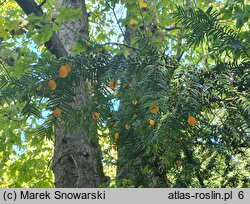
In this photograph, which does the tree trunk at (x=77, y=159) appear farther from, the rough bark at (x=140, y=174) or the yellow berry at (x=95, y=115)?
the yellow berry at (x=95, y=115)

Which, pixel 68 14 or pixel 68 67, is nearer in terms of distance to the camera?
pixel 68 67

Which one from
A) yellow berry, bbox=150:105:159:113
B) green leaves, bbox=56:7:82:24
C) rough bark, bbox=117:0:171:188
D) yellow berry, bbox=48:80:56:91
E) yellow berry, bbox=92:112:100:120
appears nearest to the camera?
yellow berry, bbox=150:105:159:113

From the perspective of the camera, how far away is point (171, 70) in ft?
5.90

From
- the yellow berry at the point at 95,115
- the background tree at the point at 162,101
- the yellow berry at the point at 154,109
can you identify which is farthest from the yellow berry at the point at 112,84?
the yellow berry at the point at 154,109

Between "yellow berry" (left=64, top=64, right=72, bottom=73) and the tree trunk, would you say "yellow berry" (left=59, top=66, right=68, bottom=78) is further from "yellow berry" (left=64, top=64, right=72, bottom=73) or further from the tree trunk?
the tree trunk

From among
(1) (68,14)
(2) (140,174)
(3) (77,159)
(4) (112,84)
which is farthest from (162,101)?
(3) (77,159)

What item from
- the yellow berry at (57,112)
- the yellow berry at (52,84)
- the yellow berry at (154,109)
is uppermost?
the yellow berry at (52,84)

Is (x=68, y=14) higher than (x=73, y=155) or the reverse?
higher

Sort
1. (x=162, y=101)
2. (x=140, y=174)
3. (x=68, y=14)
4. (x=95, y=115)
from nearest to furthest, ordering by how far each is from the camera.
Answer: (x=162, y=101)
(x=95, y=115)
(x=140, y=174)
(x=68, y=14)

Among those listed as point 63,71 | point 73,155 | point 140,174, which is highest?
point 63,71

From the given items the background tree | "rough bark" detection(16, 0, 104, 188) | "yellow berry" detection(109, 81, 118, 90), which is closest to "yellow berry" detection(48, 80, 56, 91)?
the background tree

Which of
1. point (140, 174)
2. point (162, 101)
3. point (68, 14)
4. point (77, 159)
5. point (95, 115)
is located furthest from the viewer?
point (77, 159)

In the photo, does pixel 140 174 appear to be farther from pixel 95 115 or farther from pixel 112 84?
pixel 112 84
